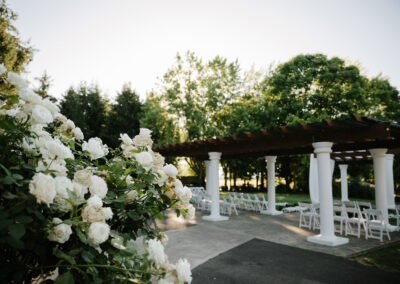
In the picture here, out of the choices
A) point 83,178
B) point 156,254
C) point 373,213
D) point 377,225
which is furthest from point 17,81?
point 377,225

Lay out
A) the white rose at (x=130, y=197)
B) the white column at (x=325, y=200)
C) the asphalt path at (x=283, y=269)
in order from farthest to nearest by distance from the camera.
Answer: the white column at (x=325, y=200)
the asphalt path at (x=283, y=269)
the white rose at (x=130, y=197)

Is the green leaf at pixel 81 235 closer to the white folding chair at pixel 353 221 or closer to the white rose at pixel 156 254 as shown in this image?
the white rose at pixel 156 254

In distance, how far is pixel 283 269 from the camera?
5.30 m

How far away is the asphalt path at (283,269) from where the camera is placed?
15.6 ft

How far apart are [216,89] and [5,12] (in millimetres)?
17150

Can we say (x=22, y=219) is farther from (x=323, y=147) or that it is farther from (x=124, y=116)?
(x=124, y=116)

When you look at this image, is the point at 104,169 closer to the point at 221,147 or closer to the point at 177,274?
the point at 177,274

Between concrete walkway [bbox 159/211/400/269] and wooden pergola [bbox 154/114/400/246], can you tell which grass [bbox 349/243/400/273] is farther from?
wooden pergola [bbox 154/114/400/246]

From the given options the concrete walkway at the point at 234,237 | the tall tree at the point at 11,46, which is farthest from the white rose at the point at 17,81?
the tall tree at the point at 11,46

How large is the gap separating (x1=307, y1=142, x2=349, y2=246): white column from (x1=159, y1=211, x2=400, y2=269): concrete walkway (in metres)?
0.30

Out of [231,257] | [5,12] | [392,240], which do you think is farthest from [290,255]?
[5,12]

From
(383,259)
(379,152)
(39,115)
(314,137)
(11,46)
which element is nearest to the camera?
(39,115)

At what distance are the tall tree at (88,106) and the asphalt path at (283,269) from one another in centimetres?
2185

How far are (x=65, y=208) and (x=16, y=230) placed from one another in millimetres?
230
